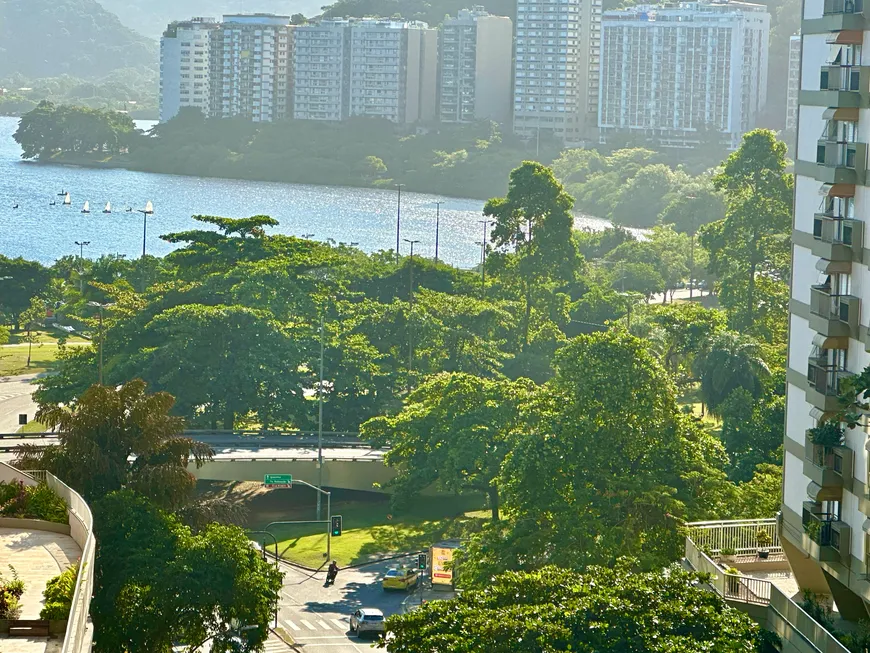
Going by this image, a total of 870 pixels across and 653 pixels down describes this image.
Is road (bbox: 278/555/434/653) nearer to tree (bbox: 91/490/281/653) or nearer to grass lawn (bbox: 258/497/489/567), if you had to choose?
grass lawn (bbox: 258/497/489/567)

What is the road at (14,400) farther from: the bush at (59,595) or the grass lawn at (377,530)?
the bush at (59,595)

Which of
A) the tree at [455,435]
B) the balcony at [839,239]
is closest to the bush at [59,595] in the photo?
the balcony at [839,239]

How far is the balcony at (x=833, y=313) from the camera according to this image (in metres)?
26.9

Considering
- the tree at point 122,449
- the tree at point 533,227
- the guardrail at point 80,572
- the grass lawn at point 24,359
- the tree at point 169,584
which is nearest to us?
the guardrail at point 80,572

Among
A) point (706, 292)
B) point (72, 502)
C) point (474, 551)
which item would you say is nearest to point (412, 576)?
point (474, 551)

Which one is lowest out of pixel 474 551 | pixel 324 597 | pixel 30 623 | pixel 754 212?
pixel 324 597

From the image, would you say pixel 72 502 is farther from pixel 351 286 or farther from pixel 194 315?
pixel 351 286

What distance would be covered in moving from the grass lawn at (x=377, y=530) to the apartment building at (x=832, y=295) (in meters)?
31.0

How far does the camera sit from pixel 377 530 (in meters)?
62.4

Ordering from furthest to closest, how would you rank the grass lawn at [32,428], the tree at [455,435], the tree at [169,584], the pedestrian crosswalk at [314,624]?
the grass lawn at [32,428] → the tree at [455,435] → the pedestrian crosswalk at [314,624] → the tree at [169,584]

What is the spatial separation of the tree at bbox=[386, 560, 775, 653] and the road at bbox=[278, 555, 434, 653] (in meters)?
17.8

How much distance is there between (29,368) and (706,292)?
175 ft

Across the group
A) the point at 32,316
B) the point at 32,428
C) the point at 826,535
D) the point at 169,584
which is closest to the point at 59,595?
the point at 169,584

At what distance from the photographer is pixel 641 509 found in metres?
42.7
